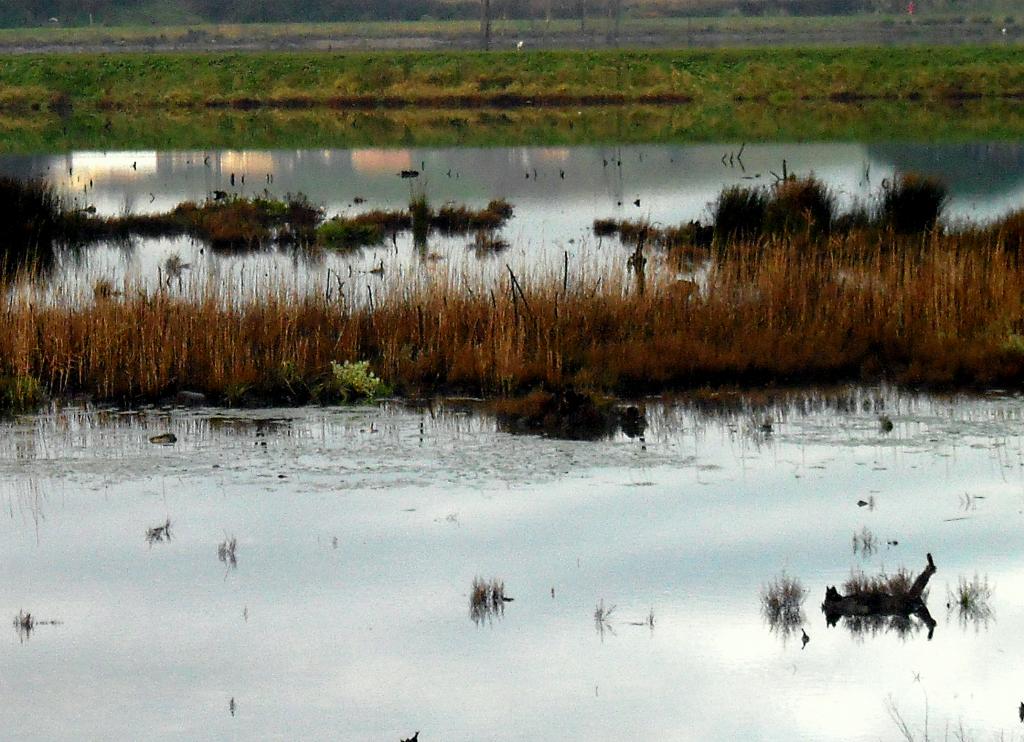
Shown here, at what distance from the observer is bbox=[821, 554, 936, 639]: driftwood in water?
8.06m

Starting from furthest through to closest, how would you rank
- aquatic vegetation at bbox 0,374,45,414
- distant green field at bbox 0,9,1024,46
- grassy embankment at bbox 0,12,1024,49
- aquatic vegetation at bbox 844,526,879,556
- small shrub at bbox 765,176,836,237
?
distant green field at bbox 0,9,1024,46 < grassy embankment at bbox 0,12,1024,49 < small shrub at bbox 765,176,836,237 < aquatic vegetation at bbox 0,374,45,414 < aquatic vegetation at bbox 844,526,879,556

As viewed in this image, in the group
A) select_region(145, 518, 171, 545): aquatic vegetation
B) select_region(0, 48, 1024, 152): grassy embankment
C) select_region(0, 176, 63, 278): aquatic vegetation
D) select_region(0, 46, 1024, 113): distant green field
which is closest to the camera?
select_region(145, 518, 171, 545): aquatic vegetation

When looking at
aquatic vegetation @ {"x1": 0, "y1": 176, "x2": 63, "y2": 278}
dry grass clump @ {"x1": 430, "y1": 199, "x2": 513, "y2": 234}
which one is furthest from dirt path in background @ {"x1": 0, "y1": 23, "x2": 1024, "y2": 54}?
aquatic vegetation @ {"x1": 0, "y1": 176, "x2": 63, "y2": 278}

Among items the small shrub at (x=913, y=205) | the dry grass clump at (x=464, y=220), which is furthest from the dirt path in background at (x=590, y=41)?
the small shrub at (x=913, y=205)

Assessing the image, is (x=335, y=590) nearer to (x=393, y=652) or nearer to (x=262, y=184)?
(x=393, y=652)

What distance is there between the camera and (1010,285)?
15859 millimetres

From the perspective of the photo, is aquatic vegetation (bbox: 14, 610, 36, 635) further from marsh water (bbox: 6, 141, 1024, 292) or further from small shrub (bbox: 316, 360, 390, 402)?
marsh water (bbox: 6, 141, 1024, 292)

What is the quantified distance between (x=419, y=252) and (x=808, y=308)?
32.3 feet

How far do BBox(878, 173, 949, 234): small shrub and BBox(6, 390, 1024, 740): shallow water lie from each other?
31.2 feet

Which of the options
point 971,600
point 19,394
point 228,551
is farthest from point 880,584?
point 19,394

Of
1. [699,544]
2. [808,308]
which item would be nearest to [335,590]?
[699,544]

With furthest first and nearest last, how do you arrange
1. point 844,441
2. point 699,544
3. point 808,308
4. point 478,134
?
point 478,134, point 808,308, point 844,441, point 699,544

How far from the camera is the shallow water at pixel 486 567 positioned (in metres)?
7.00

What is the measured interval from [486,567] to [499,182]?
27655 millimetres
